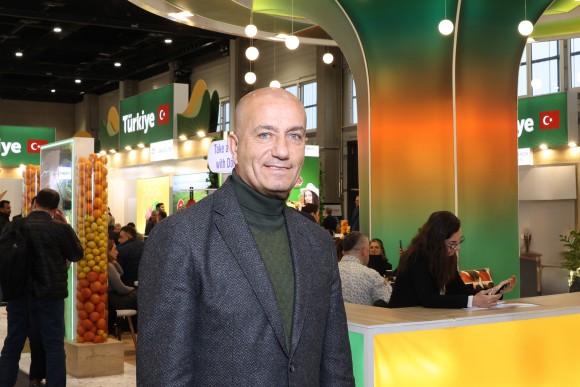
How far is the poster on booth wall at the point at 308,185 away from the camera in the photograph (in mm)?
14280

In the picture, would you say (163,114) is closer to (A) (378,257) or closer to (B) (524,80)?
(B) (524,80)

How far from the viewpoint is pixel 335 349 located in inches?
72.3

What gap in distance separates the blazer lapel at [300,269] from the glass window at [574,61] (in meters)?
14.8

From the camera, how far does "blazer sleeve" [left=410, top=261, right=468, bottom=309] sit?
391 centimetres

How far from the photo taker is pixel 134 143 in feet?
62.1

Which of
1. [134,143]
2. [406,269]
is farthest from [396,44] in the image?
[134,143]

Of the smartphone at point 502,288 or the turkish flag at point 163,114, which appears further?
the turkish flag at point 163,114

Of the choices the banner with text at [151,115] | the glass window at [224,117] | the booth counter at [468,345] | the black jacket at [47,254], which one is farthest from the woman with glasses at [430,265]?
the glass window at [224,117]

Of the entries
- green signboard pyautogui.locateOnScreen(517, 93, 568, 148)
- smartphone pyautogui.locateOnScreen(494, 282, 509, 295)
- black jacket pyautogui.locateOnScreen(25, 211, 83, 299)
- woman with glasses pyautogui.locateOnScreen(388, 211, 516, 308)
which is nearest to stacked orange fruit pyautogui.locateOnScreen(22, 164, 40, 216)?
black jacket pyautogui.locateOnScreen(25, 211, 83, 299)

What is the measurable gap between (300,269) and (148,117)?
16584 millimetres

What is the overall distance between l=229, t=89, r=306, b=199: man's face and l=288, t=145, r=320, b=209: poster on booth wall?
1217cm

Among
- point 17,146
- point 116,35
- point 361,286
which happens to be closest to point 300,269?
point 361,286

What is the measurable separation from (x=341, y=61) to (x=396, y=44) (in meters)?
12.7

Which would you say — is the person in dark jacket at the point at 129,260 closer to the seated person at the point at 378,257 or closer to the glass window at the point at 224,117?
the seated person at the point at 378,257
